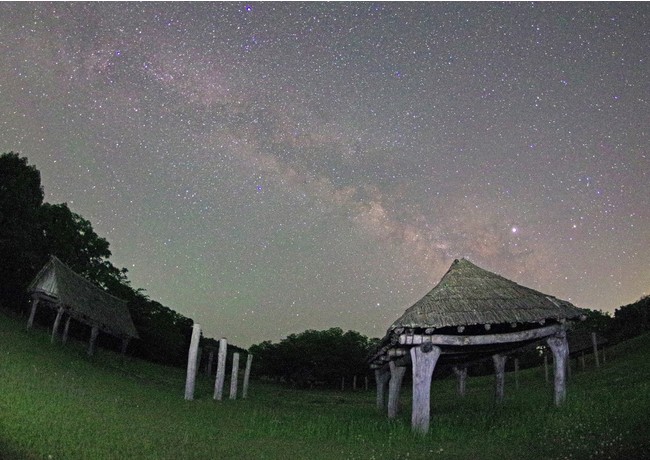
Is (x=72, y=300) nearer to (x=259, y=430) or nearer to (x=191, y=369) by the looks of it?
(x=191, y=369)

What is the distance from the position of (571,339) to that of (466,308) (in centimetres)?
3013

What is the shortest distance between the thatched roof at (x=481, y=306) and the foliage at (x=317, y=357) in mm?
43643

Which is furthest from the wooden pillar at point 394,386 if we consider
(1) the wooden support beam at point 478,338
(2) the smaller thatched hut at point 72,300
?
(2) the smaller thatched hut at point 72,300

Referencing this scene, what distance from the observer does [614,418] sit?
11664 mm

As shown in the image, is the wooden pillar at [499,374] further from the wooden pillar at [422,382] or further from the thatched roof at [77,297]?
the thatched roof at [77,297]

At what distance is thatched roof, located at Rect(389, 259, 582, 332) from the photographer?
510 inches

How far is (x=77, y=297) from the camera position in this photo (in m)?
30.0

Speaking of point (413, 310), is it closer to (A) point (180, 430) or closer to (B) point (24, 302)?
(A) point (180, 430)

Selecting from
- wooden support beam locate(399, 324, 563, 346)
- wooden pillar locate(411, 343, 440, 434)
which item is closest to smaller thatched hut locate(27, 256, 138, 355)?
wooden pillar locate(411, 343, 440, 434)

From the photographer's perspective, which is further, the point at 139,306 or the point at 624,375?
the point at 139,306

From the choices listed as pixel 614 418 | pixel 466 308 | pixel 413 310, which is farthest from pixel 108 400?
pixel 614 418

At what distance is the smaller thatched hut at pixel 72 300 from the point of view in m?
28.3

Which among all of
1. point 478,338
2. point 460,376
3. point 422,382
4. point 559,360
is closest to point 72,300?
point 460,376

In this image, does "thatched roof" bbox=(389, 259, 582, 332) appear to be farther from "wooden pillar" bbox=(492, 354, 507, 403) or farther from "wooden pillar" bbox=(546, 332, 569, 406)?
"wooden pillar" bbox=(492, 354, 507, 403)
